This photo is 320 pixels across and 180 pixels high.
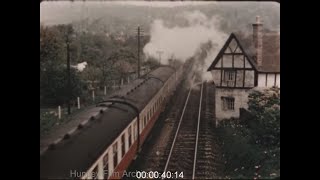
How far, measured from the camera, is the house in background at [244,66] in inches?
114

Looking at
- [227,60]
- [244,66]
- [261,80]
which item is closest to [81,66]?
[227,60]

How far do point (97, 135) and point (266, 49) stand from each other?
115cm

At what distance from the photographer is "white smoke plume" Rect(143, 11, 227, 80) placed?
293 cm

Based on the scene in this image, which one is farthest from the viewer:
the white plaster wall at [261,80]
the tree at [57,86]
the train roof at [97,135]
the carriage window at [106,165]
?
the tree at [57,86]

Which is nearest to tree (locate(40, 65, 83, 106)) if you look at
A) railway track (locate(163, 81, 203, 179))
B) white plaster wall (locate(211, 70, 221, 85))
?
railway track (locate(163, 81, 203, 179))

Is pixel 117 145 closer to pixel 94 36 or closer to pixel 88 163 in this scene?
pixel 88 163

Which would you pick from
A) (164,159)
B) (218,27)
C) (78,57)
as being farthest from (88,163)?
(218,27)

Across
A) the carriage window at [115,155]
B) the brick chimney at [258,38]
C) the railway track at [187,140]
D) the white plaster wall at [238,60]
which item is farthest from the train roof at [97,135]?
the brick chimney at [258,38]

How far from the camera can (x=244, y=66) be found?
2.97 metres

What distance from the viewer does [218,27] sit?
2949mm

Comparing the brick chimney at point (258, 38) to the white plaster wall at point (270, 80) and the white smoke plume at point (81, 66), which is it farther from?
the white smoke plume at point (81, 66)

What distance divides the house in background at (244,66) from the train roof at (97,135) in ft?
1.12

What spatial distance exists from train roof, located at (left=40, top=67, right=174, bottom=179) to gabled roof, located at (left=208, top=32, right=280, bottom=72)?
1.53 feet

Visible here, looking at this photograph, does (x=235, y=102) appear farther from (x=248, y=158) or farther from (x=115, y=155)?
(x=115, y=155)
